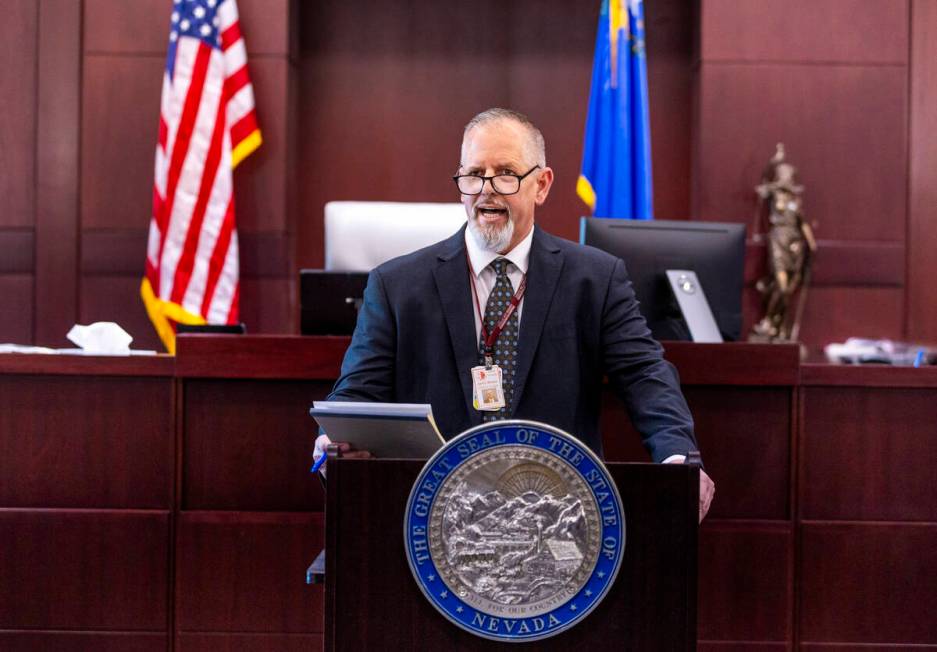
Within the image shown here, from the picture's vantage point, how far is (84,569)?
9.67 ft

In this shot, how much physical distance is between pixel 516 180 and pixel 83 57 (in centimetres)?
421

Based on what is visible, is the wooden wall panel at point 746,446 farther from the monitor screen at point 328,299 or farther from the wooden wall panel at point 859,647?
the monitor screen at point 328,299

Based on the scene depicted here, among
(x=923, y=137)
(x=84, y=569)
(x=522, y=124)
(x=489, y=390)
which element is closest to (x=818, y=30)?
(x=923, y=137)

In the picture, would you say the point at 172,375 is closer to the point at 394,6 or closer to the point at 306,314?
the point at 306,314

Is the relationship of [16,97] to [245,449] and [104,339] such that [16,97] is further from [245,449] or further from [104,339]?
[245,449]

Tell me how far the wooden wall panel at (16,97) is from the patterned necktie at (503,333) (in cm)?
420

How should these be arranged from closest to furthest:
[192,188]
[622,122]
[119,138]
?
1. [622,122]
2. [192,188]
3. [119,138]

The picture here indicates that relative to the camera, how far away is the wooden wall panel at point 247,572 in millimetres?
2938

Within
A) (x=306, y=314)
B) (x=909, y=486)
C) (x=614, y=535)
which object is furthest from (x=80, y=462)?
(x=909, y=486)

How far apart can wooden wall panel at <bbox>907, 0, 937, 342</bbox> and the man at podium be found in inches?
157

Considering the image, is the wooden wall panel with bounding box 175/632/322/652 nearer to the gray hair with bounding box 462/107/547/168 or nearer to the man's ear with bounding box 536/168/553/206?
the man's ear with bounding box 536/168/553/206

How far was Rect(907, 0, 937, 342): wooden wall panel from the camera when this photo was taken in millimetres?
5578

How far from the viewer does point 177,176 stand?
525 cm

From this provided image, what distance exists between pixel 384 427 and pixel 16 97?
15.5 feet
